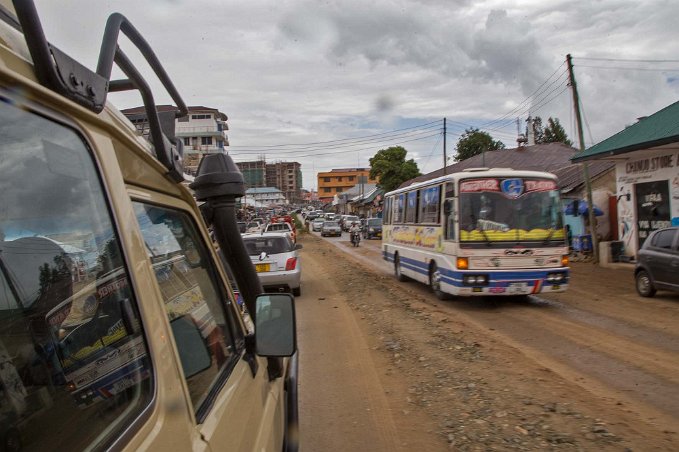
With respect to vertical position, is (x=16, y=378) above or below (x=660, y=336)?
above

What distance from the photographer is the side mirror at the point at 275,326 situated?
2.08 metres

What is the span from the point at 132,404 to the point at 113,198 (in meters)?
0.48

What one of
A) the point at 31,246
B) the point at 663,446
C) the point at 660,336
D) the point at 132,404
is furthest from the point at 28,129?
the point at 660,336

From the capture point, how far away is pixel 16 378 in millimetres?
1038

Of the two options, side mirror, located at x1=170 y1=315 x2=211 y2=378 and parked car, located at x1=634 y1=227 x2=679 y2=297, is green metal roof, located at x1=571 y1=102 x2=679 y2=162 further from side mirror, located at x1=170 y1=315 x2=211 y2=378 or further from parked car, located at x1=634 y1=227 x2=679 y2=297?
side mirror, located at x1=170 y1=315 x2=211 y2=378

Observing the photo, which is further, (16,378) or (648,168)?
(648,168)

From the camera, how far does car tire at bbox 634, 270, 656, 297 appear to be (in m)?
11.0

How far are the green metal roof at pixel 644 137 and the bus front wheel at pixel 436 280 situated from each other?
292 inches

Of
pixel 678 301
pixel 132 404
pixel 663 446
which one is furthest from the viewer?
pixel 678 301

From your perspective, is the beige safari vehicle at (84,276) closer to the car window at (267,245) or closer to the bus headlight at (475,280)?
the bus headlight at (475,280)

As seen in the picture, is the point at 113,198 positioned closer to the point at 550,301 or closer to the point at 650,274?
the point at 550,301

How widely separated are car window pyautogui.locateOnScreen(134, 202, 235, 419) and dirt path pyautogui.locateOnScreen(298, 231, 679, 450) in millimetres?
2536

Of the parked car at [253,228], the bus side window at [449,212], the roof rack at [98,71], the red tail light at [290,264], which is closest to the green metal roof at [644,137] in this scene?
the bus side window at [449,212]

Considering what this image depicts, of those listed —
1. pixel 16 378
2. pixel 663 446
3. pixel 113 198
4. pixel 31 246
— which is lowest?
pixel 663 446
